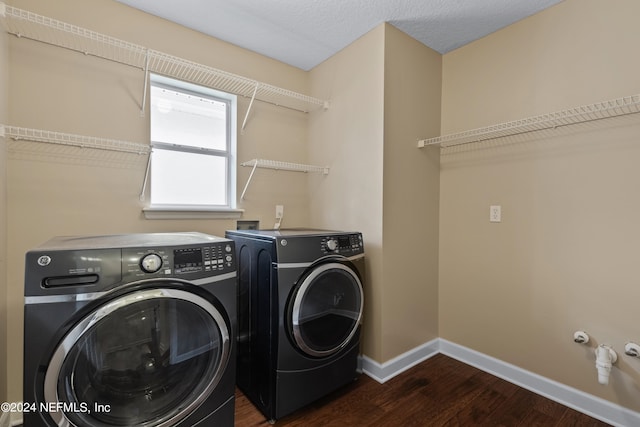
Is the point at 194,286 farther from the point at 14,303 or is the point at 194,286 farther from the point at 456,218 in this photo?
the point at 456,218

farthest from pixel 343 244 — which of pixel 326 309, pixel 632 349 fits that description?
pixel 632 349

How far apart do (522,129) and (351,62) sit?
1.29m

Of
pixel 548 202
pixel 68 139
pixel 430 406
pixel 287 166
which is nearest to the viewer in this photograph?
pixel 68 139

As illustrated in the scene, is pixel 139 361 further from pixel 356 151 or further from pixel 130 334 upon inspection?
pixel 356 151

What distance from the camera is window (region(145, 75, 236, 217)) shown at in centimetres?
205

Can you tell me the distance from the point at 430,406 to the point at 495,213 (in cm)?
134

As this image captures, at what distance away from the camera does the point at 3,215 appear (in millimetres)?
1468

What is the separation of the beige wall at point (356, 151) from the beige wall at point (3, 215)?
1.92 meters

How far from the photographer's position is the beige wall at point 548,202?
1595 millimetres

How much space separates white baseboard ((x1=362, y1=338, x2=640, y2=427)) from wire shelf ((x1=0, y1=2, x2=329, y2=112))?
208cm

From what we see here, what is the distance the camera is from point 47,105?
1622 mm

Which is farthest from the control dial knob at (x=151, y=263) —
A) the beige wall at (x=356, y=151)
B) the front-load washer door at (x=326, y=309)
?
the beige wall at (x=356, y=151)

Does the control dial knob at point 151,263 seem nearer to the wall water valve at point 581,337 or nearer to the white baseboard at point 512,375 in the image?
the white baseboard at point 512,375

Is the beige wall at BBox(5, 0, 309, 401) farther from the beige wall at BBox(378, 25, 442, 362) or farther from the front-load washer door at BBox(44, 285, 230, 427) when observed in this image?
the beige wall at BBox(378, 25, 442, 362)
